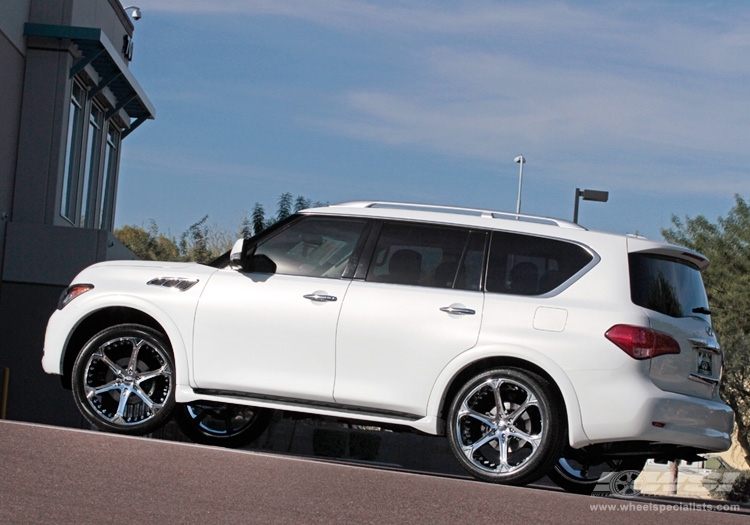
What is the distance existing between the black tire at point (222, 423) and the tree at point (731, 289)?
24023 mm

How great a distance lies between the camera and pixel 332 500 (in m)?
6.31

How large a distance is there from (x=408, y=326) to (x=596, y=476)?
2.62 metres

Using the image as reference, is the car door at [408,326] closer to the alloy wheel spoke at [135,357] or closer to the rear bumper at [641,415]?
the rear bumper at [641,415]

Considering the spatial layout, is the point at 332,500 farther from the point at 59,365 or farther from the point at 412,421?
the point at 59,365

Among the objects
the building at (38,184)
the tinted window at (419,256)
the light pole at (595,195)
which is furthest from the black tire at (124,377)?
the light pole at (595,195)

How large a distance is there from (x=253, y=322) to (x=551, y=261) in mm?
2197

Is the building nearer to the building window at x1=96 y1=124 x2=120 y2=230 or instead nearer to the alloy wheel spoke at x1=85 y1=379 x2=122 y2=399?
the building window at x1=96 y1=124 x2=120 y2=230

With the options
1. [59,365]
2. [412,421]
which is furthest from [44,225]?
[412,421]

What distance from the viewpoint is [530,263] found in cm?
842

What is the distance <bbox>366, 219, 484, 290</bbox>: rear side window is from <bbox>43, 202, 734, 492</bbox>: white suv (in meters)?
0.01

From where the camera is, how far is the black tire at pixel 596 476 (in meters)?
9.21

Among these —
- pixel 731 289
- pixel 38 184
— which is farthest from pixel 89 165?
pixel 731 289

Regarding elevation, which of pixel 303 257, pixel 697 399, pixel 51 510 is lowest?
pixel 51 510

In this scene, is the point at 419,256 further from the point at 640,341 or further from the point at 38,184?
the point at 38,184
